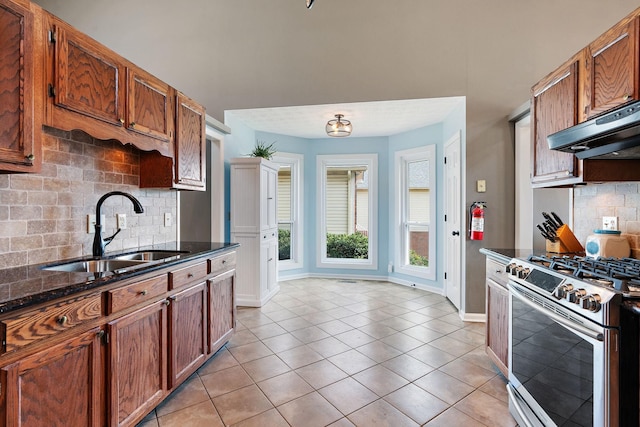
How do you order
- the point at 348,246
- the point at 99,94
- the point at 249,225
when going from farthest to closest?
the point at 348,246 → the point at 249,225 → the point at 99,94

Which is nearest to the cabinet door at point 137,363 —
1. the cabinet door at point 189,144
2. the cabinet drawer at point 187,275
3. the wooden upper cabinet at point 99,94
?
the cabinet drawer at point 187,275

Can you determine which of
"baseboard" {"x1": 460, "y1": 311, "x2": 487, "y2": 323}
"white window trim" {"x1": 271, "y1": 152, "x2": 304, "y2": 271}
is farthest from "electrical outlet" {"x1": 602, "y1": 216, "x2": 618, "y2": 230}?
"white window trim" {"x1": 271, "y1": 152, "x2": 304, "y2": 271}

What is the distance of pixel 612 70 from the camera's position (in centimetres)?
171

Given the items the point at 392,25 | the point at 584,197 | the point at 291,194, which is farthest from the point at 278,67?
the point at 584,197

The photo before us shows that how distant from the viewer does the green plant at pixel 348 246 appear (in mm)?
5508

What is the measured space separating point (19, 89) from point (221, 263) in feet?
5.42

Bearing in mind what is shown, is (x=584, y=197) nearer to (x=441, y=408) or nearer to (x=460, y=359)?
(x=460, y=359)

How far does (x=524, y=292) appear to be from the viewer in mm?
1803

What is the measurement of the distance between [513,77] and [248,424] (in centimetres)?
388

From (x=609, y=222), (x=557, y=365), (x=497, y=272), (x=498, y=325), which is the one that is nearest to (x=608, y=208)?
(x=609, y=222)

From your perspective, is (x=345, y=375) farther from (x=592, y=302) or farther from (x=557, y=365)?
(x=592, y=302)

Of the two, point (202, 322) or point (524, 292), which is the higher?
point (524, 292)

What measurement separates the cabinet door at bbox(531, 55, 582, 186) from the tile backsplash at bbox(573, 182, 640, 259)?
0.36 metres

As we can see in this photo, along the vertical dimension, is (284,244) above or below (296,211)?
below
